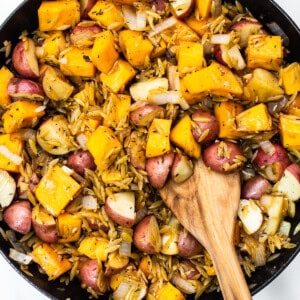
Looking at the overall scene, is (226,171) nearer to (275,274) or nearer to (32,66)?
(275,274)

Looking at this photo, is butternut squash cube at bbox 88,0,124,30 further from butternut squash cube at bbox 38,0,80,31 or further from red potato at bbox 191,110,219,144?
red potato at bbox 191,110,219,144

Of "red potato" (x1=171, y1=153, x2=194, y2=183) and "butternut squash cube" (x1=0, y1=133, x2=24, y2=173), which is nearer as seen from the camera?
"red potato" (x1=171, y1=153, x2=194, y2=183)

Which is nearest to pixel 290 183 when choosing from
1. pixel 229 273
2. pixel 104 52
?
pixel 229 273

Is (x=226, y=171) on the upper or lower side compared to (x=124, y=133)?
lower

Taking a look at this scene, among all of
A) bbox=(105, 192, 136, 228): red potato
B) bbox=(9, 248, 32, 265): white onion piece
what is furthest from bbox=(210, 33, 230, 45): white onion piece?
bbox=(9, 248, 32, 265): white onion piece

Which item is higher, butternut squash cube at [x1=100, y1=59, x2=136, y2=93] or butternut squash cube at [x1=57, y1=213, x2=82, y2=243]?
butternut squash cube at [x1=100, y1=59, x2=136, y2=93]

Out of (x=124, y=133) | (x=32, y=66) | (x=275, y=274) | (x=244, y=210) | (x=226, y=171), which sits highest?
(x=32, y=66)

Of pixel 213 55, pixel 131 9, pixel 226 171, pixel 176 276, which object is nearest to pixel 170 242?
pixel 176 276
